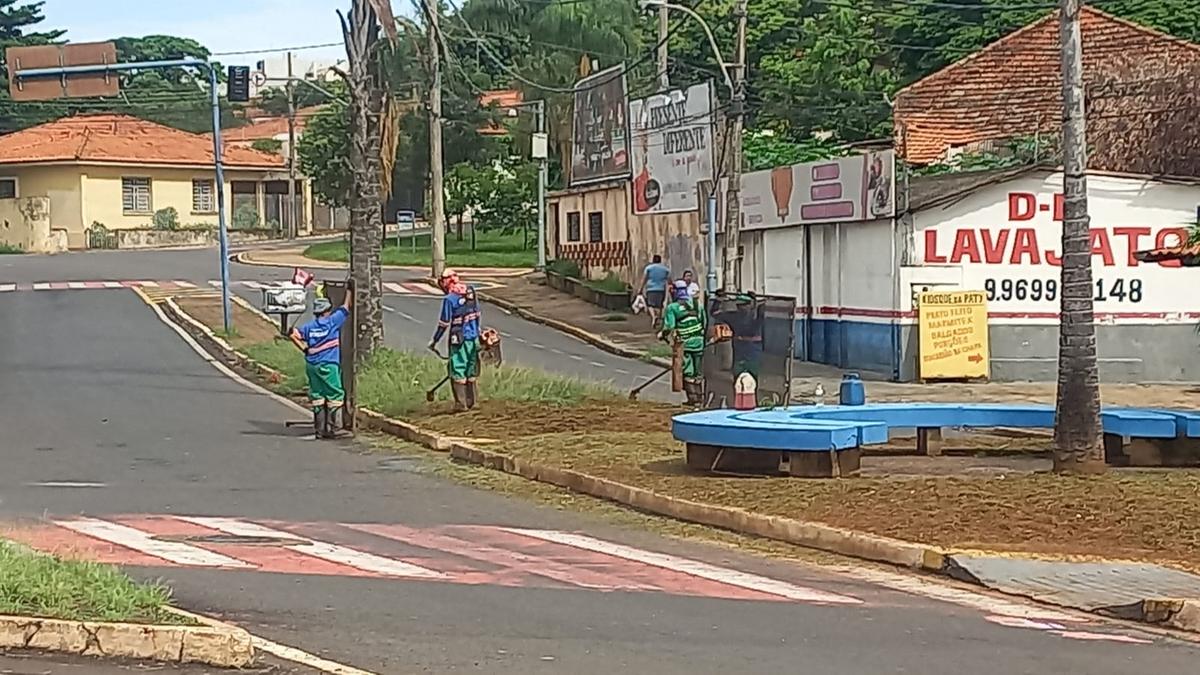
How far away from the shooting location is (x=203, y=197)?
77.8 m

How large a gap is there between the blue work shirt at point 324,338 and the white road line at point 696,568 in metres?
6.90

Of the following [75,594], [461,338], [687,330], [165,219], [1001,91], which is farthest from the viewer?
[165,219]

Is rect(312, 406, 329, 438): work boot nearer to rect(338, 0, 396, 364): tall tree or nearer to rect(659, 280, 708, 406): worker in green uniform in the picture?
rect(338, 0, 396, 364): tall tree

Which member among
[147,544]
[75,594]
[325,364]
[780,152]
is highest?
[780,152]

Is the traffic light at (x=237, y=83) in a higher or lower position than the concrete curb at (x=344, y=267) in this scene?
higher

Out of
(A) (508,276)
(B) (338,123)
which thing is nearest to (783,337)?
(A) (508,276)

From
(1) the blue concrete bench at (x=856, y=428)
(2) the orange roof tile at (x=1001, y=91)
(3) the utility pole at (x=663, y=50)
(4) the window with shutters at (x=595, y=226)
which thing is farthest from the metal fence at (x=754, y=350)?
(4) the window with shutters at (x=595, y=226)

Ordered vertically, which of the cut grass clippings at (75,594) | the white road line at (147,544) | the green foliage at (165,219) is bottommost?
the white road line at (147,544)

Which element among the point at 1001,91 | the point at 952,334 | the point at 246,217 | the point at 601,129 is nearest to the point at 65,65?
the point at 601,129

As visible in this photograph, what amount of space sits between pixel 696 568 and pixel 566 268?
122ft

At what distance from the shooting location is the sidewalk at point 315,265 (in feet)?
177

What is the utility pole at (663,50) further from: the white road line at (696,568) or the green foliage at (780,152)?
the white road line at (696,568)

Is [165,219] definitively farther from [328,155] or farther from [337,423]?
[337,423]

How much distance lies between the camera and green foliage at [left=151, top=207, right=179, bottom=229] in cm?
7438
